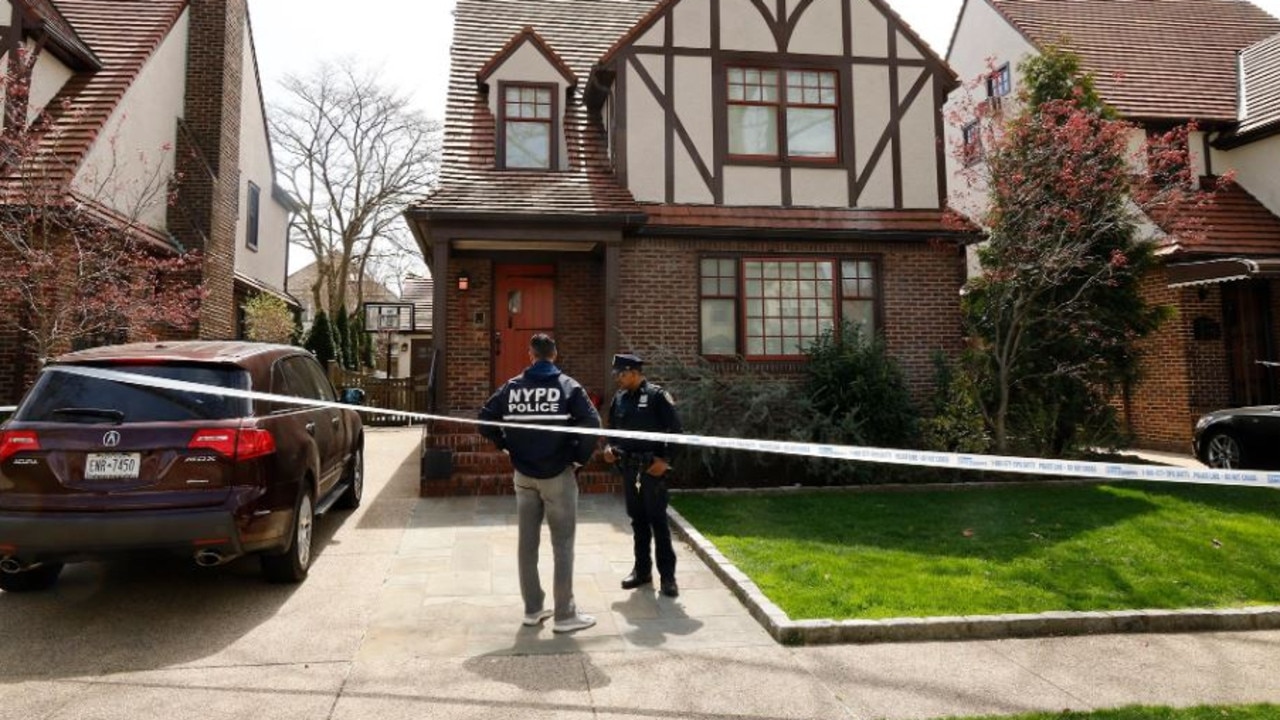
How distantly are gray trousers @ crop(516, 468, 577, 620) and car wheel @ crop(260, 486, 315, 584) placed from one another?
1.83m

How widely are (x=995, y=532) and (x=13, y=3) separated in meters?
14.7

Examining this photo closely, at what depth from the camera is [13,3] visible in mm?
10414

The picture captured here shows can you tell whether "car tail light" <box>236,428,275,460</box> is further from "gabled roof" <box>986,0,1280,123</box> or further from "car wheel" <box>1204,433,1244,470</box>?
"gabled roof" <box>986,0,1280,123</box>

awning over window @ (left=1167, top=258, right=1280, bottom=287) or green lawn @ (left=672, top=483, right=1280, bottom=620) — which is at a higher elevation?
awning over window @ (left=1167, top=258, right=1280, bottom=287)

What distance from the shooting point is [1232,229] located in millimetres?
13703

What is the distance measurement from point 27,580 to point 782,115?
10.8 metres

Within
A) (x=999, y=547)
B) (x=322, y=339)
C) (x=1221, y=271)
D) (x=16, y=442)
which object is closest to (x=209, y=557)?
(x=16, y=442)

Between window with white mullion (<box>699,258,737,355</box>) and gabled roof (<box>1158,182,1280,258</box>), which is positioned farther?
gabled roof (<box>1158,182,1280,258</box>)

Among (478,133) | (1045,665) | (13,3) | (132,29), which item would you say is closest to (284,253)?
(132,29)

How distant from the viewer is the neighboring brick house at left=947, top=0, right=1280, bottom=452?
13117 mm

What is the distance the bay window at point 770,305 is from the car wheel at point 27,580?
817cm

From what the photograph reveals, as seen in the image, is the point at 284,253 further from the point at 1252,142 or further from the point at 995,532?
the point at 1252,142

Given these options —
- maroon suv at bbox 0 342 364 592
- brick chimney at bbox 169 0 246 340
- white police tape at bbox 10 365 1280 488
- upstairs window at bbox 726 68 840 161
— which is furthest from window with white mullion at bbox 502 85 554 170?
white police tape at bbox 10 365 1280 488

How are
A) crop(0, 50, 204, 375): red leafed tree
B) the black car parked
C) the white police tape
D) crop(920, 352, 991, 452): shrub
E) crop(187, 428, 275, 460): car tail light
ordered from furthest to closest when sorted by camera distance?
crop(920, 352, 991, 452): shrub < the black car parked < crop(0, 50, 204, 375): red leafed tree < crop(187, 428, 275, 460): car tail light < the white police tape
